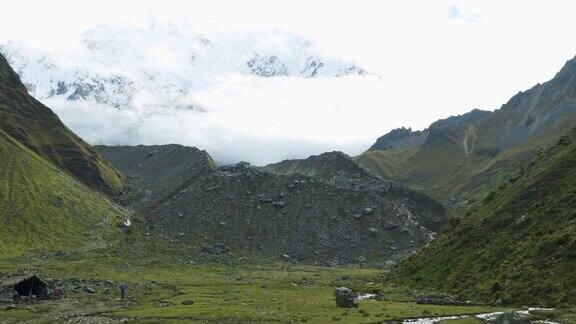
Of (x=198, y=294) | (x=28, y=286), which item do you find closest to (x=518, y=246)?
(x=198, y=294)

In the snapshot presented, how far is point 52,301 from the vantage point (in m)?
95.2

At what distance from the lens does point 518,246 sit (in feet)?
281

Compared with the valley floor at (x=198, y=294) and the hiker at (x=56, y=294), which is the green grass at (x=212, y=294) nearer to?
the valley floor at (x=198, y=294)

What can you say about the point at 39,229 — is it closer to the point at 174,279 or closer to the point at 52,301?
the point at 174,279

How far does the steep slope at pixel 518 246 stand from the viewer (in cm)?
7378

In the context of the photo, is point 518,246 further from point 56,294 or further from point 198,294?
point 56,294

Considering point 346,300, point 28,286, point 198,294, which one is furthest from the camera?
point 198,294

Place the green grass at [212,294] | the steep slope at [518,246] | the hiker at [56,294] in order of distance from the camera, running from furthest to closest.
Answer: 1. the hiker at [56,294]
2. the green grass at [212,294]
3. the steep slope at [518,246]

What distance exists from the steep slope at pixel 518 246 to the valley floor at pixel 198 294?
6.31 metres

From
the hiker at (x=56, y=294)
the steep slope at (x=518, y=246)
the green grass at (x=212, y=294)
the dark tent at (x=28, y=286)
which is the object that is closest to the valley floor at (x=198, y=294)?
Result: the green grass at (x=212, y=294)

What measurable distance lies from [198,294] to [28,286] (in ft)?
96.2

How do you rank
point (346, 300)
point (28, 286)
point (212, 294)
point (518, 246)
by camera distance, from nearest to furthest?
1. point (346, 300)
2. point (518, 246)
3. point (28, 286)
4. point (212, 294)

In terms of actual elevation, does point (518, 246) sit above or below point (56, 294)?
above

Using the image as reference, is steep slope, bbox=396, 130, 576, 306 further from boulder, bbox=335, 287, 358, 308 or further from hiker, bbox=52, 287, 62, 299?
hiker, bbox=52, 287, 62, 299
